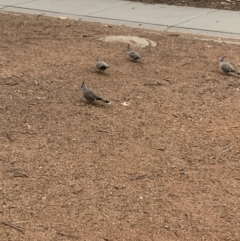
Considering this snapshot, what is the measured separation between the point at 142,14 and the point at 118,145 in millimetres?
6606

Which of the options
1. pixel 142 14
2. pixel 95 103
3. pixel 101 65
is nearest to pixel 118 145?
pixel 95 103

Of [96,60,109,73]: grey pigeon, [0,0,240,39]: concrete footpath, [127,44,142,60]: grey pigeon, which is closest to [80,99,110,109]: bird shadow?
[96,60,109,73]: grey pigeon

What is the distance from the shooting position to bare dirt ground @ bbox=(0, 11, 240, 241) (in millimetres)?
4293

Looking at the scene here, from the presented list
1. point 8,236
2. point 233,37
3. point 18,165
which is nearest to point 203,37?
point 233,37

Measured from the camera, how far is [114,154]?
5.34m

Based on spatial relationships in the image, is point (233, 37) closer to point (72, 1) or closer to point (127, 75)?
point (127, 75)

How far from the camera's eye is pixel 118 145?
5.54m

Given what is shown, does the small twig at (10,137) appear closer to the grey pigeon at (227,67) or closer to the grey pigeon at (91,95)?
the grey pigeon at (91,95)

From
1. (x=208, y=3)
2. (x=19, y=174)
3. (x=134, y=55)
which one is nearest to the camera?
(x=19, y=174)

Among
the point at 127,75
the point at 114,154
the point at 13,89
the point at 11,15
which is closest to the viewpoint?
the point at 114,154

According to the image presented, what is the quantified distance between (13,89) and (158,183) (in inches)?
113

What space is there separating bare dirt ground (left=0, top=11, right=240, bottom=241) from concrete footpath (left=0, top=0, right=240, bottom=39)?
1552mm

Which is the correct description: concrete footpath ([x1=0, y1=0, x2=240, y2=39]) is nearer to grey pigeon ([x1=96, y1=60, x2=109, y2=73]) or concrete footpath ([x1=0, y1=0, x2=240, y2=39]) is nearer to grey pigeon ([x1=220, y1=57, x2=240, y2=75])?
grey pigeon ([x1=220, y1=57, x2=240, y2=75])

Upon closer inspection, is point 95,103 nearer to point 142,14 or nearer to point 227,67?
point 227,67
